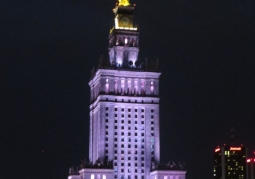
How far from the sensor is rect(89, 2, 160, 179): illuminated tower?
167 metres

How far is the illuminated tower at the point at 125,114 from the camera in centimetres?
16712

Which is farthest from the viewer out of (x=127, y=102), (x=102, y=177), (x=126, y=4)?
(x=126, y=4)

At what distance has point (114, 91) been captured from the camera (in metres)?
172

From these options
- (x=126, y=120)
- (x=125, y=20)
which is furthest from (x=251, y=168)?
(x=125, y=20)

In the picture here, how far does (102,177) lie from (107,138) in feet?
37.4

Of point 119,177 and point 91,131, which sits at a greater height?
point 91,131

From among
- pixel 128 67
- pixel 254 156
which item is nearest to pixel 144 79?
pixel 128 67

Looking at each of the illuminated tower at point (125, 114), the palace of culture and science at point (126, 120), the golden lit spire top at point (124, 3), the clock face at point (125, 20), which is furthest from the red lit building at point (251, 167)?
the golden lit spire top at point (124, 3)

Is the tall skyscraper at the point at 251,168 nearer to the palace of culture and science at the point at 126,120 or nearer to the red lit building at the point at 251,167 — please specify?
the red lit building at the point at 251,167

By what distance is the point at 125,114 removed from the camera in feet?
559

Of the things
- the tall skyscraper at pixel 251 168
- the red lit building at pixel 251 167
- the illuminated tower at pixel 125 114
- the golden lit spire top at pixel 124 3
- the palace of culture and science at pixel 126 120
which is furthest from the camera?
the tall skyscraper at pixel 251 168

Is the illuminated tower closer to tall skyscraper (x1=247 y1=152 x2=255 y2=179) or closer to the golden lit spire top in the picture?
the golden lit spire top

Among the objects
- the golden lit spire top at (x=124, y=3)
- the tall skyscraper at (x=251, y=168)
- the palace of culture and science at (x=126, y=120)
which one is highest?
the golden lit spire top at (x=124, y=3)

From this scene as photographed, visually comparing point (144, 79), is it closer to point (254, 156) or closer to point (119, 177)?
point (119, 177)
